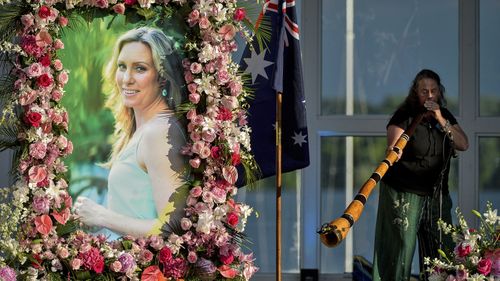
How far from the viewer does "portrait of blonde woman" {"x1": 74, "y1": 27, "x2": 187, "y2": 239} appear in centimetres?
474

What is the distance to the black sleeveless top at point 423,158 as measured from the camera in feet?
18.5

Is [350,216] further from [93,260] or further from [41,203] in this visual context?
Result: [41,203]

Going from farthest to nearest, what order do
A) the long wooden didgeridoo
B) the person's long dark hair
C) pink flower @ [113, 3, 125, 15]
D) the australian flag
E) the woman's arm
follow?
the person's long dark hair < the woman's arm < the australian flag < pink flower @ [113, 3, 125, 15] < the long wooden didgeridoo

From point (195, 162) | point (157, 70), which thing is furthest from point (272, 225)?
point (157, 70)

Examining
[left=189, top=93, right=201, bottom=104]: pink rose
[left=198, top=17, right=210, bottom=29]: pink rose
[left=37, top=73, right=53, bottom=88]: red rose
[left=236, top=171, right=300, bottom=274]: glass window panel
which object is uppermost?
[left=198, top=17, right=210, bottom=29]: pink rose

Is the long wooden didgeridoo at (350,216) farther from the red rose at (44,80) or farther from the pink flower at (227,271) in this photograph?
the red rose at (44,80)

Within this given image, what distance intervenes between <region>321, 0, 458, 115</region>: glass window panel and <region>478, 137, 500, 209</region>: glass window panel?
0.39 meters

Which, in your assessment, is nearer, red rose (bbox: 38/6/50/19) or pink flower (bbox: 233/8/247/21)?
red rose (bbox: 38/6/50/19)

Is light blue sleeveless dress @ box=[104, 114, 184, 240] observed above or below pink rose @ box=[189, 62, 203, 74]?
below

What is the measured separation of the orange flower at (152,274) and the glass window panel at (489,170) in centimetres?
260

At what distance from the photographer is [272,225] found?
6590mm

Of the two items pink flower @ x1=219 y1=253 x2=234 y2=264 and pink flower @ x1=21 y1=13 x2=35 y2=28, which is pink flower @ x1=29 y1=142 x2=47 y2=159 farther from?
pink flower @ x1=219 y1=253 x2=234 y2=264

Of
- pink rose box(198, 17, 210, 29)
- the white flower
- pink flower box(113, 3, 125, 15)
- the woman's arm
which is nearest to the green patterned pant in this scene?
the woman's arm

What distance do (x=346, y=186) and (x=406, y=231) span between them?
3.49ft
